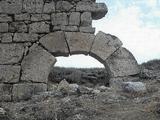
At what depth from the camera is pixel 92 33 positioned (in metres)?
10.1

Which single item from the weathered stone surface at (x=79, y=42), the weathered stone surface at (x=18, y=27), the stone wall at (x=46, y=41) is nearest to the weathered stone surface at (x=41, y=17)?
the stone wall at (x=46, y=41)

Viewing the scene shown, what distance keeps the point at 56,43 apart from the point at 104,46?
115 cm

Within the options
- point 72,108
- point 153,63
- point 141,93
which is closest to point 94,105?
Result: point 72,108

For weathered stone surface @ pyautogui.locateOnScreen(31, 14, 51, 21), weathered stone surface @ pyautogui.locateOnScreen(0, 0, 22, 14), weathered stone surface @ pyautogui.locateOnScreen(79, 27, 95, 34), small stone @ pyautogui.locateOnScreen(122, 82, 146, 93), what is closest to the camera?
small stone @ pyautogui.locateOnScreen(122, 82, 146, 93)

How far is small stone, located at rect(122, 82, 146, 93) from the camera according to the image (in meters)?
8.95

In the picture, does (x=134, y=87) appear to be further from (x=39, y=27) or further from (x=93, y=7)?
(x=39, y=27)

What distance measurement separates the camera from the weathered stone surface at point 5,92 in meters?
9.66

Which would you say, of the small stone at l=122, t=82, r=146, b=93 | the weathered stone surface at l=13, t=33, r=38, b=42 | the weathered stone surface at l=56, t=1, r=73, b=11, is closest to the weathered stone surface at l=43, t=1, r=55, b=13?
the weathered stone surface at l=56, t=1, r=73, b=11

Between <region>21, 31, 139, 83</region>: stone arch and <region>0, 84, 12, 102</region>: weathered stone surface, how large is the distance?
44 centimetres

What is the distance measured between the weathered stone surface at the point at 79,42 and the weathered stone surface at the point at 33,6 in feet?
3.18

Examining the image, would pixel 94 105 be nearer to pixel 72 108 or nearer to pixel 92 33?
pixel 72 108

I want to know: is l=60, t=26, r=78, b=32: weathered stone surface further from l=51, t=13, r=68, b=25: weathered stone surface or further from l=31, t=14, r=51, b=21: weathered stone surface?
l=31, t=14, r=51, b=21: weathered stone surface

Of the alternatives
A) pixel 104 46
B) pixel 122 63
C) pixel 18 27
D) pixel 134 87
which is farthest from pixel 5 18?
pixel 134 87

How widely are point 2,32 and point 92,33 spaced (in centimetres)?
218
